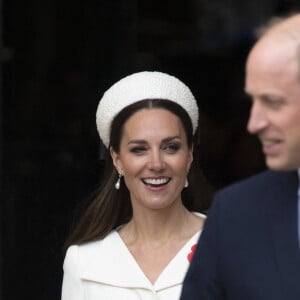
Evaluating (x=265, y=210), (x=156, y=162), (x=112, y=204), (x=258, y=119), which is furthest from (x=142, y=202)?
(x=258, y=119)

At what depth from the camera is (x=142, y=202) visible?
4.60m

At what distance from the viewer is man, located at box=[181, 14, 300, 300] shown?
115 inches

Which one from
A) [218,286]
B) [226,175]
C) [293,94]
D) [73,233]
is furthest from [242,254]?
[226,175]

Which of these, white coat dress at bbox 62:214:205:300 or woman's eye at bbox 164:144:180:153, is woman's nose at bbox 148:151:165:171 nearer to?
woman's eye at bbox 164:144:180:153

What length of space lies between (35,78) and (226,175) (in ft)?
3.54

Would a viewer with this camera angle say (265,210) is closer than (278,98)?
No

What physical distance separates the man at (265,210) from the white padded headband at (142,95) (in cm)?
151

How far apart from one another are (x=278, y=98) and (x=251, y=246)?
381 mm

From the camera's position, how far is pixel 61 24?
6.40m

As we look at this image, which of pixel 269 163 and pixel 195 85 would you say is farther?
pixel 195 85

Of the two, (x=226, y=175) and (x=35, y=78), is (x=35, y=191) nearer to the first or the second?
(x=35, y=78)

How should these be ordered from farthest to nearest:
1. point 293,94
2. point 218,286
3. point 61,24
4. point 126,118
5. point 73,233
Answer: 1. point 61,24
2. point 73,233
3. point 126,118
4. point 218,286
5. point 293,94

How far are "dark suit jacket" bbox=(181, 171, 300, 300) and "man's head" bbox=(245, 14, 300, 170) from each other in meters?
0.17

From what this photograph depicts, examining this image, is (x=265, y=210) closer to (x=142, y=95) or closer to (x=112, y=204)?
(x=142, y=95)
